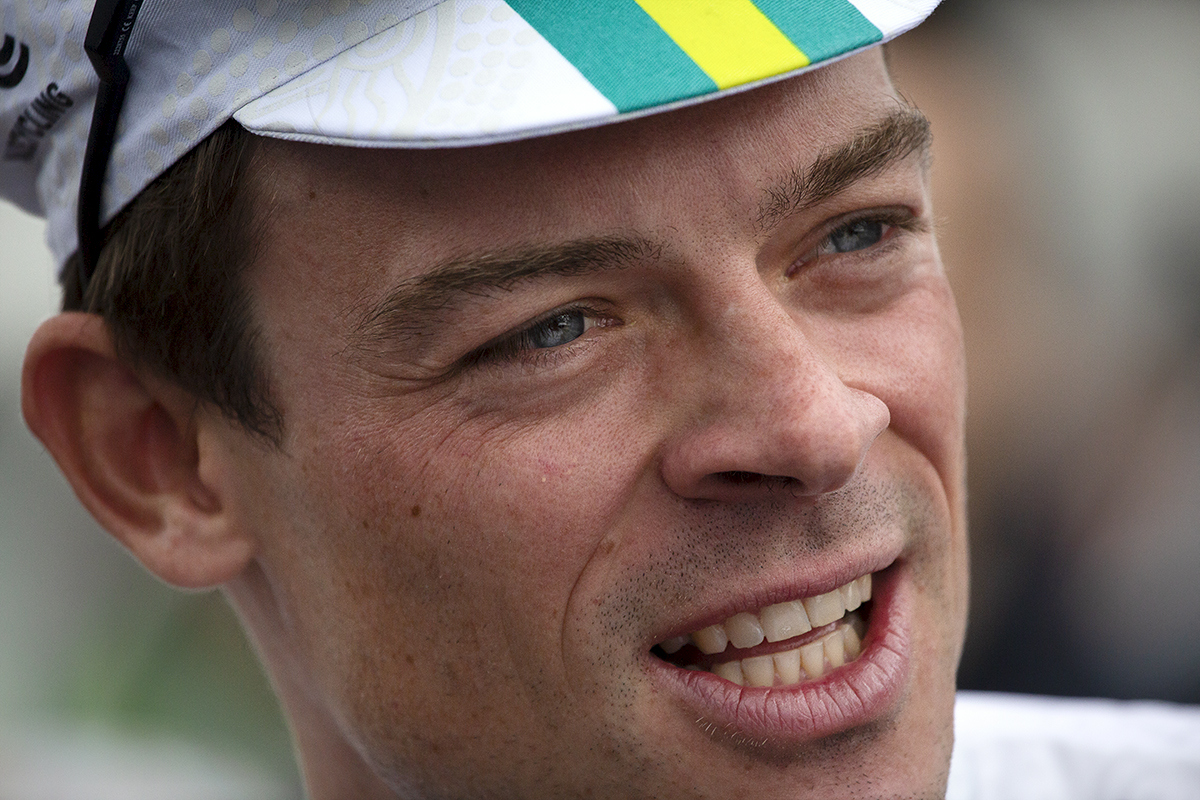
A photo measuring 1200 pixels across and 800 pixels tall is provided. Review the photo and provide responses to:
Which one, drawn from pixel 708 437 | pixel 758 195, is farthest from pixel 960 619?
pixel 758 195

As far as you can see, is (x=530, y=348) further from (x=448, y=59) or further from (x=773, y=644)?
(x=773, y=644)

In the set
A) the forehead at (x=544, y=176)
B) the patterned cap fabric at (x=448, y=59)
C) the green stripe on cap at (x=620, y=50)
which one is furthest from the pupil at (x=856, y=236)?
the green stripe on cap at (x=620, y=50)

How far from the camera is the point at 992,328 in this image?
4.42 metres

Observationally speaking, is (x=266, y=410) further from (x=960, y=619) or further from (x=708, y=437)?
(x=960, y=619)

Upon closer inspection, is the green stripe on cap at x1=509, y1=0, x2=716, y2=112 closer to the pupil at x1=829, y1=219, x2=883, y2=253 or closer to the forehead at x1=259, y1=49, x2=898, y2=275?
the forehead at x1=259, y1=49, x2=898, y2=275

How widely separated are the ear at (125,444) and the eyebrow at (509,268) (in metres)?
0.54

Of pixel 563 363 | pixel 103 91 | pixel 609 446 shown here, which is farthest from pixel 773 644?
pixel 103 91

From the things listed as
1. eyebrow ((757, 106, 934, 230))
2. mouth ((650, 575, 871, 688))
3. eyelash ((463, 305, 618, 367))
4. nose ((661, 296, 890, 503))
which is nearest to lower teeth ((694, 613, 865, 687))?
mouth ((650, 575, 871, 688))

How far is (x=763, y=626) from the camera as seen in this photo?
1.67m

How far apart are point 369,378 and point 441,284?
183 millimetres

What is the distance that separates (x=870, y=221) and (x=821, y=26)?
15.3 inches

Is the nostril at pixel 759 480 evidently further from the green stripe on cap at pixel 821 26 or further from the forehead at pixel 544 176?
the green stripe on cap at pixel 821 26

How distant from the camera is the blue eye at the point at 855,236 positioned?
1.79 meters

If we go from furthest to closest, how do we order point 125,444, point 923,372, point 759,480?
point 125,444, point 923,372, point 759,480
